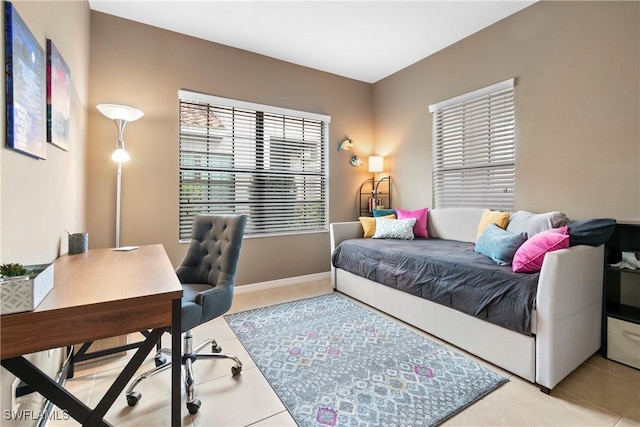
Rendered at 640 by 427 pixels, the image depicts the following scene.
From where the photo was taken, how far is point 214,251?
209cm

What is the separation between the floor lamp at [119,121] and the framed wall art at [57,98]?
36 cm

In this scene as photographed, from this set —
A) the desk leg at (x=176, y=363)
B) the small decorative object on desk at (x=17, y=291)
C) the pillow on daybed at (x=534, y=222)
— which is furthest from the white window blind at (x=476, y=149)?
the small decorative object on desk at (x=17, y=291)

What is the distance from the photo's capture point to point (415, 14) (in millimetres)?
2881

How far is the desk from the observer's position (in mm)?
917

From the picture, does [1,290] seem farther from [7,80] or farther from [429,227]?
[429,227]

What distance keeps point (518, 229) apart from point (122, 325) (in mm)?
2821

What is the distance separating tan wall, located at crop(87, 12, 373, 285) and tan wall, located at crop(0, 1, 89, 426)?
17 cm

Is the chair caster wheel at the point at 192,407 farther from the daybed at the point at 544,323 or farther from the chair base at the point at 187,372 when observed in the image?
the daybed at the point at 544,323

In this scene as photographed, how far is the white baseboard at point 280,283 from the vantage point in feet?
11.7

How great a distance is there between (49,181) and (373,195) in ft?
11.8

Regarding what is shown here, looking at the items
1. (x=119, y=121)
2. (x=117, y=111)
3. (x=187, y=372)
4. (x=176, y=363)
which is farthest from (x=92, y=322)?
(x=119, y=121)

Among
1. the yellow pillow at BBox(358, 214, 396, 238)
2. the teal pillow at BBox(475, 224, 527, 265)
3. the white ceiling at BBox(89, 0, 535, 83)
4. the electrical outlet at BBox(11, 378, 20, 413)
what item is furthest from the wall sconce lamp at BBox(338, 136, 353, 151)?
the electrical outlet at BBox(11, 378, 20, 413)

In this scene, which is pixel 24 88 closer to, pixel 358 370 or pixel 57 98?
pixel 57 98

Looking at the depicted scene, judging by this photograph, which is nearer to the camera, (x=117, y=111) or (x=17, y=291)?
(x=17, y=291)
